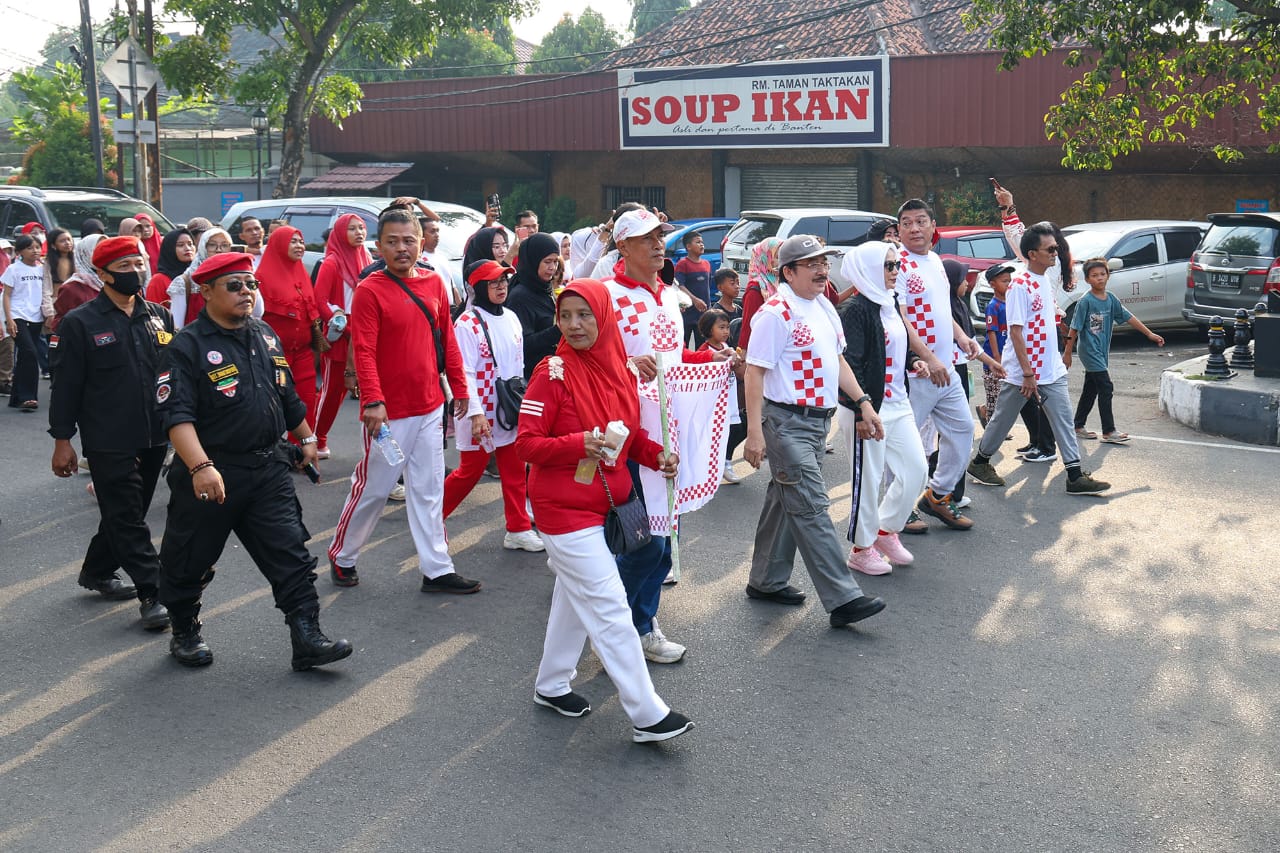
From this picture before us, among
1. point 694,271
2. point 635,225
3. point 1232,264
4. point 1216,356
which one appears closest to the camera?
point 635,225

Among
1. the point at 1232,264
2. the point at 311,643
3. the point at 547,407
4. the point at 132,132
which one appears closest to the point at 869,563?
the point at 547,407

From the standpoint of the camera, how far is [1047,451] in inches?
392

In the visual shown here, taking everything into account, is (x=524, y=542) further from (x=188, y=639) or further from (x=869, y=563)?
(x=188, y=639)

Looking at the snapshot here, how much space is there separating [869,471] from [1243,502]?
11.0 ft

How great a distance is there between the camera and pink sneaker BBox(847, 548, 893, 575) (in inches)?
278

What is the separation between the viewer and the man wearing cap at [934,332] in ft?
24.9

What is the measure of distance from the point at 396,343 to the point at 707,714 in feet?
8.29

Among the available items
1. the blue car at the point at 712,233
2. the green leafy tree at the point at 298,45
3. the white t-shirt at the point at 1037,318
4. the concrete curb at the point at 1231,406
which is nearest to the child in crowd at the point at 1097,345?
the concrete curb at the point at 1231,406

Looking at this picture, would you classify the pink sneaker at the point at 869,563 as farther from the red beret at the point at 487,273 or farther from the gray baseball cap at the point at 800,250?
the red beret at the point at 487,273

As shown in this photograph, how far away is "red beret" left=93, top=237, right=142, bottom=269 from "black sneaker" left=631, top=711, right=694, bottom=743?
334 centimetres

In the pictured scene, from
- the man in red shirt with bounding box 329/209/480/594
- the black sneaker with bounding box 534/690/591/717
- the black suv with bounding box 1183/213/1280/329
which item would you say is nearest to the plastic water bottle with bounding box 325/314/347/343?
the man in red shirt with bounding box 329/209/480/594

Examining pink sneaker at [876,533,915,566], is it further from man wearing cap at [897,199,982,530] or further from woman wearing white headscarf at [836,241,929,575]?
man wearing cap at [897,199,982,530]

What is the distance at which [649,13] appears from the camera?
6191cm

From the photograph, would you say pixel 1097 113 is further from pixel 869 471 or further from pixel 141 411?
pixel 141 411
